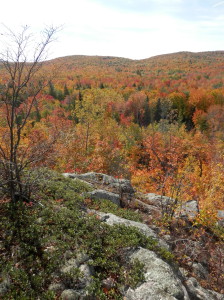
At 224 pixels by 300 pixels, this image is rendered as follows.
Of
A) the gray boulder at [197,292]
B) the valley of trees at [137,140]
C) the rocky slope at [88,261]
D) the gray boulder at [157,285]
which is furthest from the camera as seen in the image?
the valley of trees at [137,140]

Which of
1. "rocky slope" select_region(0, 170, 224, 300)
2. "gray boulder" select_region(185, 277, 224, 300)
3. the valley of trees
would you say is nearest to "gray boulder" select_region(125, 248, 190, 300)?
"rocky slope" select_region(0, 170, 224, 300)

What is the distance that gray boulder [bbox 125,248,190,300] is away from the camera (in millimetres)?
5648

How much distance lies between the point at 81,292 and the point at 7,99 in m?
6.45

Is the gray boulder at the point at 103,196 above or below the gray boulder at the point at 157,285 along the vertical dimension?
below

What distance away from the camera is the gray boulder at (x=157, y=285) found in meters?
5.65

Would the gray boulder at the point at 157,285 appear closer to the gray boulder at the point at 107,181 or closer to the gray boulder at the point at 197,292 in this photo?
the gray boulder at the point at 197,292

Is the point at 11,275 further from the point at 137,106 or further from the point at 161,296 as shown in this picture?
the point at 137,106

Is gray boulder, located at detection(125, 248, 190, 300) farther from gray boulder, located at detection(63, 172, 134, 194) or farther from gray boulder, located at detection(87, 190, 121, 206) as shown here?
gray boulder, located at detection(63, 172, 134, 194)

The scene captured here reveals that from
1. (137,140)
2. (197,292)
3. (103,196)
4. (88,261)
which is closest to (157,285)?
(197,292)

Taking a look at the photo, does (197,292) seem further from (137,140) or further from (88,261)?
(137,140)

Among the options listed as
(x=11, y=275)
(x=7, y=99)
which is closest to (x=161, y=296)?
(x=11, y=275)

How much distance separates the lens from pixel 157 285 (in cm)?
591

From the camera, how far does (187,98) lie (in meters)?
65.6

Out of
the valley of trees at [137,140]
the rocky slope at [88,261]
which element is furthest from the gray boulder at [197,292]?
the valley of trees at [137,140]
